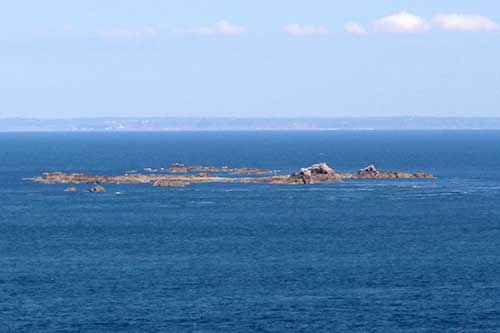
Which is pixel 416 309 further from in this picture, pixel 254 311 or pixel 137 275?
pixel 137 275

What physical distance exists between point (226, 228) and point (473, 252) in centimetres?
3061

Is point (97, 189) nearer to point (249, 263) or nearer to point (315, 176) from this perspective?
point (315, 176)

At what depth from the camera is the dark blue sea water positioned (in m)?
76.8

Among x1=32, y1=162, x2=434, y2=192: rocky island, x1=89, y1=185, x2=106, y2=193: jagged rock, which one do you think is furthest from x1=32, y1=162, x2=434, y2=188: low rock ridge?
x1=89, y1=185, x2=106, y2=193: jagged rock

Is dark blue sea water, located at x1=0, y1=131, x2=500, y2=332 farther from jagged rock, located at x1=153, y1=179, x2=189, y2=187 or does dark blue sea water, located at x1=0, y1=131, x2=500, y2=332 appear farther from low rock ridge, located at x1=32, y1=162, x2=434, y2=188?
low rock ridge, located at x1=32, y1=162, x2=434, y2=188

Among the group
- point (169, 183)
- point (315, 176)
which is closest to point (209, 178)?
point (169, 183)

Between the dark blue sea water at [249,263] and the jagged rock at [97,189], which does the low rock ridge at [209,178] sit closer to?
the jagged rock at [97,189]

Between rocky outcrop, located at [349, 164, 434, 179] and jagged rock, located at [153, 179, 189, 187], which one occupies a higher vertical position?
rocky outcrop, located at [349, 164, 434, 179]

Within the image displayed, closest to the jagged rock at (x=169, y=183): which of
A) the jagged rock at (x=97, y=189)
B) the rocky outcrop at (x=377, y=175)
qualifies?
the jagged rock at (x=97, y=189)

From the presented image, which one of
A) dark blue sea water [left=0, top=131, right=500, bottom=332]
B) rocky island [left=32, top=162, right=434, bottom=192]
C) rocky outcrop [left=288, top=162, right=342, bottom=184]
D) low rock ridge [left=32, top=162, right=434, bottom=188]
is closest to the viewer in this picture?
dark blue sea water [left=0, top=131, right=500, bottom=332]

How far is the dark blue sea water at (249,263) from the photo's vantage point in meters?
76.8

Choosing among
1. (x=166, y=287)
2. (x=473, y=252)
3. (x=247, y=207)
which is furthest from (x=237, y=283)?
(x=247, y=207)

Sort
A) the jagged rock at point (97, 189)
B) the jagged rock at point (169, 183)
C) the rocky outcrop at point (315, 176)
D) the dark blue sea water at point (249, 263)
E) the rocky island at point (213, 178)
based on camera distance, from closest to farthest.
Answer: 1. the dark blue sea water at point (249, 263)
2. the jagged rock at point (97, 189)
3. the jagged rock at point (169, 183)
4. the rocky island at point (213, 178)
5. the rocky outcrop at point (315, 176)

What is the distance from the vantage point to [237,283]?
8838 centimetres
